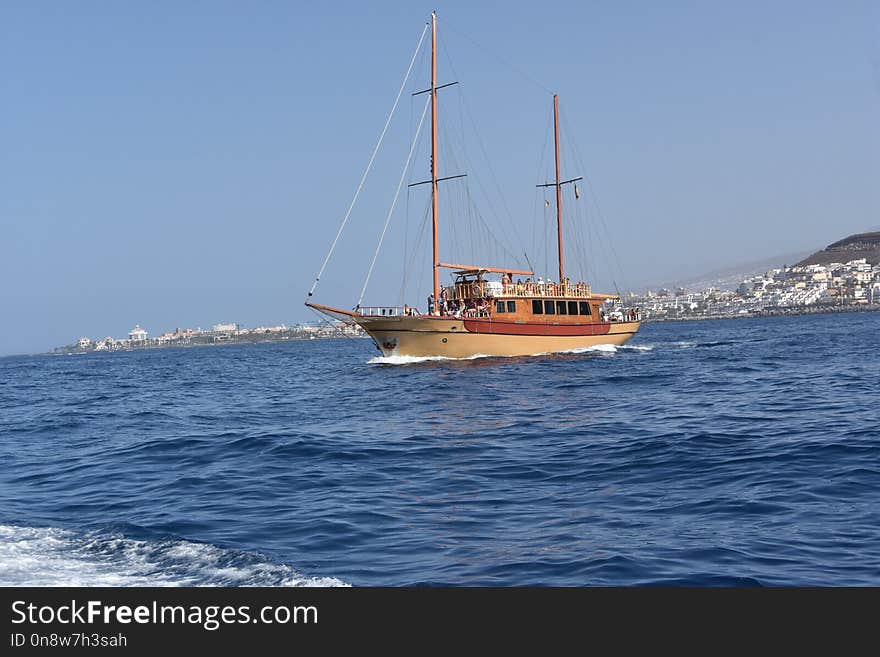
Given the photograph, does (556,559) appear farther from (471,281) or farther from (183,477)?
(471,281)

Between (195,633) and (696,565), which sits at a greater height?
(195,633)

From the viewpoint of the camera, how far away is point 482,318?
41969 millimetres

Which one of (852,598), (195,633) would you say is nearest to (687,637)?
(852,598)

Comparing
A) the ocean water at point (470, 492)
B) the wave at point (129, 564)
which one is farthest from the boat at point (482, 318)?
the wave at point (129, 564)

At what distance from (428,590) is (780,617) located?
2.39 meters

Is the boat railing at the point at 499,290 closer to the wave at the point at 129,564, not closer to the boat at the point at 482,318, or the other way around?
the boat at the point at 482,318

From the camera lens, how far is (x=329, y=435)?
17562 millimetres

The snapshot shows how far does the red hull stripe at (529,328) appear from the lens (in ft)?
136

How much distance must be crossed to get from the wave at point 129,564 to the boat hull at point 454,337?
3170 cm

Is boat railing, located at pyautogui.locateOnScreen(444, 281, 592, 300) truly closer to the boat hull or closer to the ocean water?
the boat hull

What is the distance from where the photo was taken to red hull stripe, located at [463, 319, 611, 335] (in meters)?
41.6

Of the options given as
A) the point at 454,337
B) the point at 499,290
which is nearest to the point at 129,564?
the point at 454,337

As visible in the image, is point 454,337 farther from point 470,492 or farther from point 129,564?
point 129,564

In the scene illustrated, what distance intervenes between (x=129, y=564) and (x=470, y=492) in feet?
14.8
